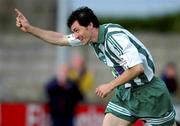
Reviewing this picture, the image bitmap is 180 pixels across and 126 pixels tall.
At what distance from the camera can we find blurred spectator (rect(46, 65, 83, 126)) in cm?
Result: 1717

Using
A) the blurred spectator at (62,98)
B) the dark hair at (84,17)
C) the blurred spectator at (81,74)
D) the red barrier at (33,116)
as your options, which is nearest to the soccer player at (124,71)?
the dark hair at (84,17)

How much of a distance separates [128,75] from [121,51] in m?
0.28

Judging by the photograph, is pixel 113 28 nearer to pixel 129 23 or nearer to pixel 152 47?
pixel 152 47

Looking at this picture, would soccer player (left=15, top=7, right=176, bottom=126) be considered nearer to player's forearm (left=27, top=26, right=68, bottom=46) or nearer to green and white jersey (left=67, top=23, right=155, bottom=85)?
green and white jersey (left=67, top=23, right=155, bottom=85)

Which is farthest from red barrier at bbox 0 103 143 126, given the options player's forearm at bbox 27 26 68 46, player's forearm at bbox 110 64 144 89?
player's forearm at bbox 110 64 144 89

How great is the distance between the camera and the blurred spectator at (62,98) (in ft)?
56.3

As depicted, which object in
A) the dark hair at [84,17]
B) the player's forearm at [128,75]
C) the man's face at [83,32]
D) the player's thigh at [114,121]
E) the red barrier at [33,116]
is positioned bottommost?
the red barrier at [33,116]

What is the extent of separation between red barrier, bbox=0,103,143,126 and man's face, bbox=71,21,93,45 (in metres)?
7.30

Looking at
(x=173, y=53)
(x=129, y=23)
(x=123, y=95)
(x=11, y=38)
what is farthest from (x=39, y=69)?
(x=123, y=95)

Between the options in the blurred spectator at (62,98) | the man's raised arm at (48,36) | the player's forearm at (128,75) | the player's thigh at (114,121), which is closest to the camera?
the player's forearm at (128,75)

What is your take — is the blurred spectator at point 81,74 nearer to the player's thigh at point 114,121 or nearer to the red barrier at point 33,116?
the red barrier at point 33,116

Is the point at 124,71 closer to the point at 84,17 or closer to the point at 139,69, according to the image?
the point at 139,69

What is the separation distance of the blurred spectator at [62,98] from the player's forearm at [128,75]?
692 cm

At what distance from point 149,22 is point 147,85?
80.3ft
